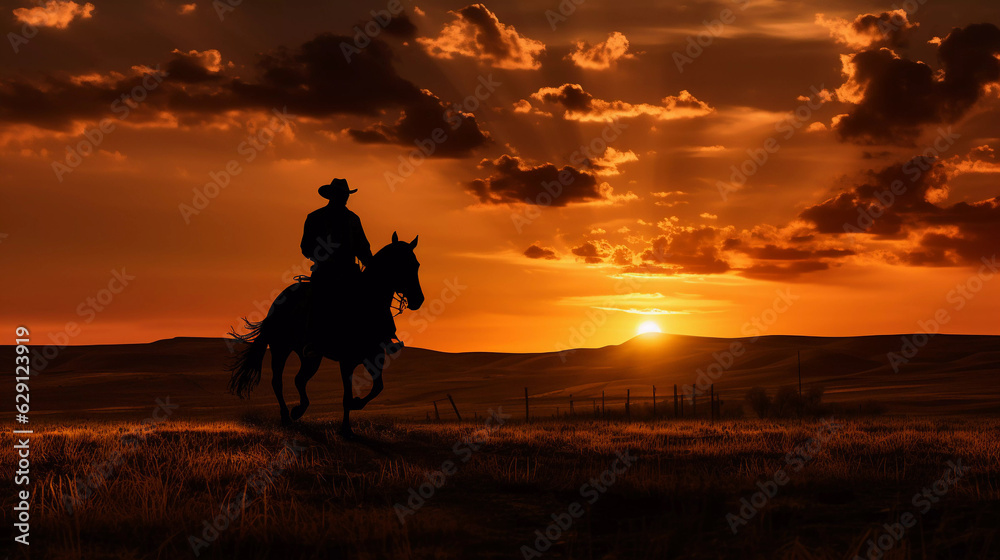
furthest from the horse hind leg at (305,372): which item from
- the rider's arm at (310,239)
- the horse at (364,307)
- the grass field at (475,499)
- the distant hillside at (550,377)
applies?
the distant hillside at (550,377)

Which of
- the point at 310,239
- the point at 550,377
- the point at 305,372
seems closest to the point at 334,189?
the point at 310,239

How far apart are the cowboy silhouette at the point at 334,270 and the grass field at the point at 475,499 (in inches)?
67.7

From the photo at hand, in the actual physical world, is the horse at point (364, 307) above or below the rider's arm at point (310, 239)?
below

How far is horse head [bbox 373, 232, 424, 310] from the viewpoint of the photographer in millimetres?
11938

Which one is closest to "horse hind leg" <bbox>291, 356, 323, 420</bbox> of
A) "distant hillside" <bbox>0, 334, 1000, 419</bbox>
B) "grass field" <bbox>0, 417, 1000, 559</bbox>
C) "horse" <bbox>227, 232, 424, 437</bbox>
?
"horse" <bbox>227, 232, 424, 437</bbox>

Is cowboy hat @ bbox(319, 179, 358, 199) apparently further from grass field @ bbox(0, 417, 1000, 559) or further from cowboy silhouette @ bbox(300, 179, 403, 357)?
grass field @ bbox(0, 417, 1000, 559)

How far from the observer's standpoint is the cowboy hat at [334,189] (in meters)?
12.8

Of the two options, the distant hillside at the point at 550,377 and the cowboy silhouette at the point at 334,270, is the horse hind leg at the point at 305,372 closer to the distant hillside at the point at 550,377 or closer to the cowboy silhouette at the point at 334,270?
the cowboy silhouette at the point at 334,270

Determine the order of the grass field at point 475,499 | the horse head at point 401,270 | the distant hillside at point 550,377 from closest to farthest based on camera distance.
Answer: the grass field at point 475,499 → the horse head at point 401,270 → the distant hillside at point 550,377

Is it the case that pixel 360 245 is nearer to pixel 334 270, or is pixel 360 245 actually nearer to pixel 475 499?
pixel 334 270

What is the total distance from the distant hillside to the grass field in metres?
36.3

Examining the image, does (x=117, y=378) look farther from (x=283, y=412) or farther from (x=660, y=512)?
(x=660, y=512)

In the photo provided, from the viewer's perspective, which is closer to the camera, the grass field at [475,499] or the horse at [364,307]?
the grass field at [475,499]

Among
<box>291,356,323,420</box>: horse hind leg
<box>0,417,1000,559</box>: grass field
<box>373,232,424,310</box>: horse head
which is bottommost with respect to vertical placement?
<box>0,417,1000,559</box>: grass field
